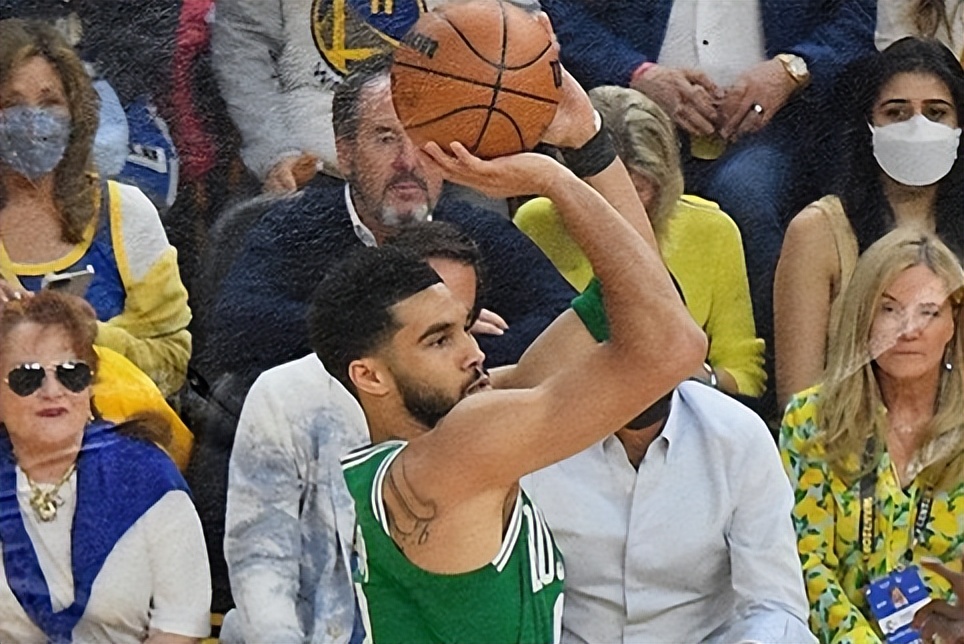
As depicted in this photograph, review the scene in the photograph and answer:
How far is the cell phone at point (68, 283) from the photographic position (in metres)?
3.43

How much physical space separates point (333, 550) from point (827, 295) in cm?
111

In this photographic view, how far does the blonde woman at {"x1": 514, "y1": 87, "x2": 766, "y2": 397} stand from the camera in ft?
11.5

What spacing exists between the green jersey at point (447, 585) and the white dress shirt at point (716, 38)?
0.93 m

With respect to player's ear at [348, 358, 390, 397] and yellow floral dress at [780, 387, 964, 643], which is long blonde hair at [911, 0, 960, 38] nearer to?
yellow floral dress at [780, 387, 964, 643]

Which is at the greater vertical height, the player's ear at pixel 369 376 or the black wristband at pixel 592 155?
the black wristband at pixel 592 155

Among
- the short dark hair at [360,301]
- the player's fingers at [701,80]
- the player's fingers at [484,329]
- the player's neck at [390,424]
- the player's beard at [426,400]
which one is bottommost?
the player's neck at [390,424]

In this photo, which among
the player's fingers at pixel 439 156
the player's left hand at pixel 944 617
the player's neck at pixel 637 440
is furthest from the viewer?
the player's left hand at pixel 944 617

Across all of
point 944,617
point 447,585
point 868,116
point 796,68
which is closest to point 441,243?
point 447,585

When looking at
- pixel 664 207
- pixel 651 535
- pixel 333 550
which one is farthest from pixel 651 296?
pixel 333 550

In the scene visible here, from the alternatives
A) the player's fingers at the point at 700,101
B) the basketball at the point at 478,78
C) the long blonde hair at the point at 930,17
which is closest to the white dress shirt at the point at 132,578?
the basketball at the point at 478,78

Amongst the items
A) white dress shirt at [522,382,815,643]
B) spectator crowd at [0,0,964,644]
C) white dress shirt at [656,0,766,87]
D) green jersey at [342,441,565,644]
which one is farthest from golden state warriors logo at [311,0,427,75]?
white dress shirt at [522,382,815,643]

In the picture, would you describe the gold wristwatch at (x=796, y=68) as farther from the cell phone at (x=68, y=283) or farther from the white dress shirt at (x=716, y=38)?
the cell phone at (x=68, y=283)

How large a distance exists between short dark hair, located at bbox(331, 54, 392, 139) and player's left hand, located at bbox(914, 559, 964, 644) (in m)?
1.48

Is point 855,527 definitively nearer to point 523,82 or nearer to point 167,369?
point 523,82
